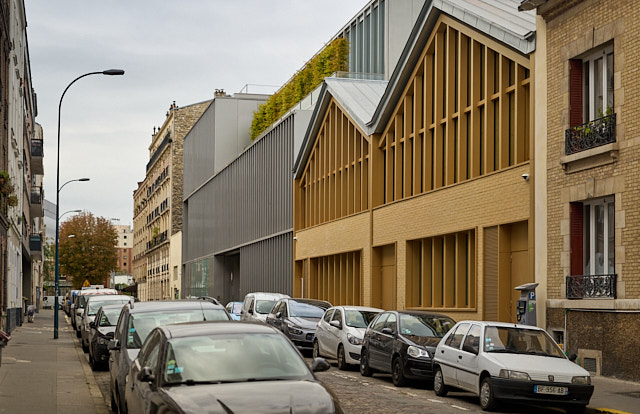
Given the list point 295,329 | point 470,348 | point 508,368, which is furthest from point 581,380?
point 295,329

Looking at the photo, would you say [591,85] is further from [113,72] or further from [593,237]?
[113,72]

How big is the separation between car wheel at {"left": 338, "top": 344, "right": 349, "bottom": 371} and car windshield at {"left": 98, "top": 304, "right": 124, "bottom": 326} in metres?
5.53

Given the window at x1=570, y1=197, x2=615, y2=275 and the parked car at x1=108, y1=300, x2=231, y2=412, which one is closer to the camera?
the parked car at x1=108, y1=300, x2=231, y2=412

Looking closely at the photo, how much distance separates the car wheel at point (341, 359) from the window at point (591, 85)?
7734 millimetres

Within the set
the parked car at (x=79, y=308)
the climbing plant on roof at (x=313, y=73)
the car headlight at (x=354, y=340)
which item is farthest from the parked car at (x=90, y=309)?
the climbing plant on roof at (x=313, y=73)

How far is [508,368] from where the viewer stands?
14.8m

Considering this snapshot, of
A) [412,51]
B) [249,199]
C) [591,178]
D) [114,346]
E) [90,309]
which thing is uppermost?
[412,51]

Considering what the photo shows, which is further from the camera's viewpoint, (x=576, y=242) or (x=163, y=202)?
(x=163, y=202)

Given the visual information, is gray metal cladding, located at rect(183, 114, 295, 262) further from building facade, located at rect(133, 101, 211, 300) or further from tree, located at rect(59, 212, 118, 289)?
tree, located at rect(59, 212, 118, 289)

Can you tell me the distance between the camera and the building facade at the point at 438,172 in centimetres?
2564

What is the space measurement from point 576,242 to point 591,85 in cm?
359

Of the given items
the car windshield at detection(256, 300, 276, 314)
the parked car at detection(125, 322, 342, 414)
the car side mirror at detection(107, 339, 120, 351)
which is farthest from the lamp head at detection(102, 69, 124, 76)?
the parked car at detection(125, 322, 342, 414)

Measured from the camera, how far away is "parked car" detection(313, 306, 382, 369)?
2300cm

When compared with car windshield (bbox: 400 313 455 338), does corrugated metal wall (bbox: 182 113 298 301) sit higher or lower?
higher
